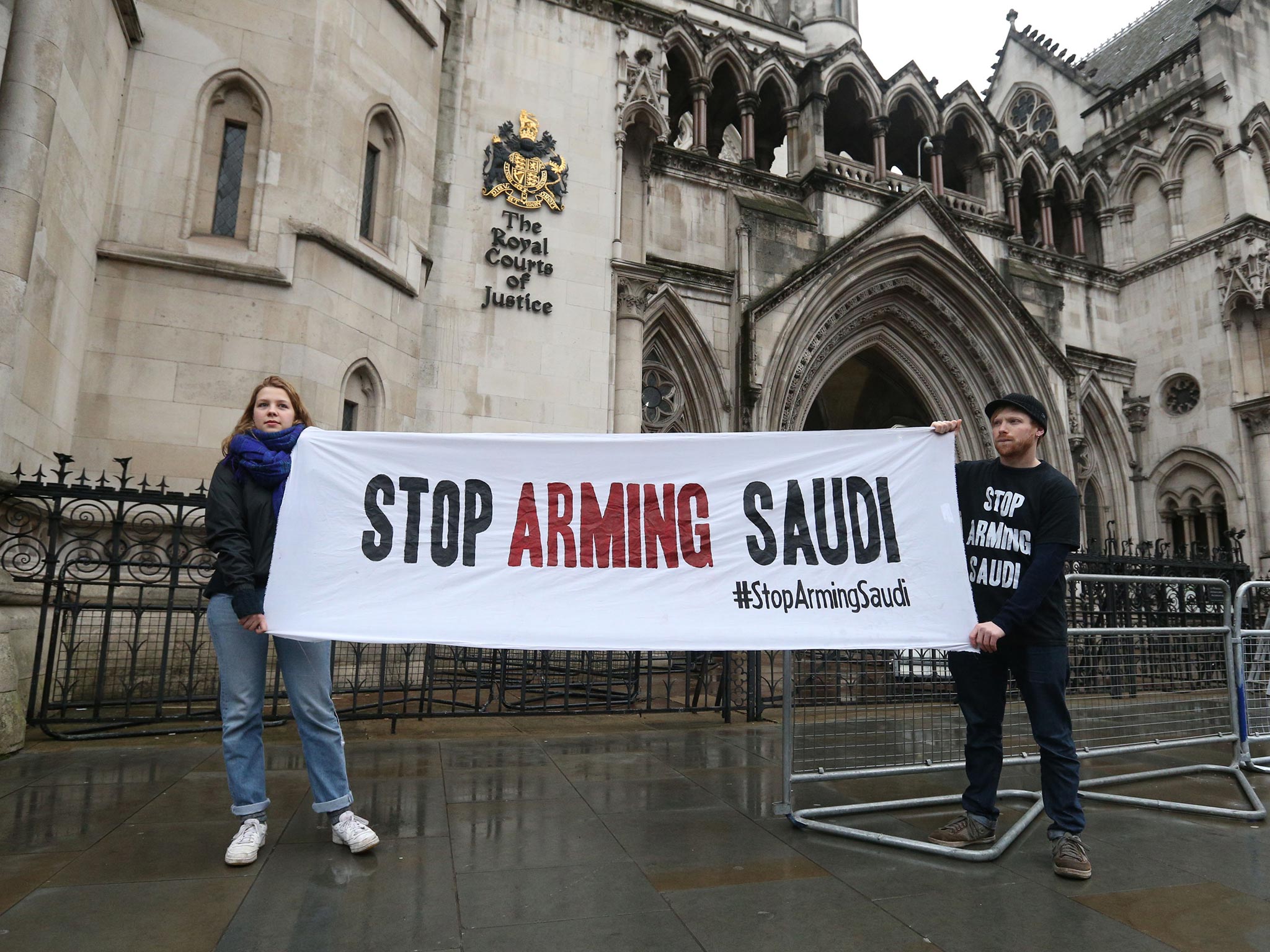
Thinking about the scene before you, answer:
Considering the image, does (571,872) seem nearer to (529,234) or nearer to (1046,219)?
(529,234)

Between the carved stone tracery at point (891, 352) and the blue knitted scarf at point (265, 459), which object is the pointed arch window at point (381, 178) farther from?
the carved stone tracery at point (891, 352)

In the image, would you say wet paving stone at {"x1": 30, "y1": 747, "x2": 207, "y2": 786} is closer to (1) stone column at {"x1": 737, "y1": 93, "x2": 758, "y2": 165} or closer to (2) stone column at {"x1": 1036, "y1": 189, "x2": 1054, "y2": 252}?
(1) stone column at {"x1": 737, "y1": 93, "x2": 758, "y2": 165}

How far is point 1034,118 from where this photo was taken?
2748 cm

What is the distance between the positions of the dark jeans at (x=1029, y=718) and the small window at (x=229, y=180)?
9789mm

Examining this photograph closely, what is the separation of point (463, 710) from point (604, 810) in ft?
13.9

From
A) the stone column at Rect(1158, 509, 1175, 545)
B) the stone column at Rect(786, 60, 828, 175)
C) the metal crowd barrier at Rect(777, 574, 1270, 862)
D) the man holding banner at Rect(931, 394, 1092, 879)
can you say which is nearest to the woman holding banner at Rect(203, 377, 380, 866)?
the metal crowd barrier at Rect(777, 574, 1270, 862)

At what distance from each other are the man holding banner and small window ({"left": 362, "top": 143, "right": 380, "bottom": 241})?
9467 mm

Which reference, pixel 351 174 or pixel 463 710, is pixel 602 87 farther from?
pixel 463 710

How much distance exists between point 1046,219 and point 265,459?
23993 millimetres

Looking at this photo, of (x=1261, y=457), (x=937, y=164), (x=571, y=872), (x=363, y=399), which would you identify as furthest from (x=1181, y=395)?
(x=571, y=872)

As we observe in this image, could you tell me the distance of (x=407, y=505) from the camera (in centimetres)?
426

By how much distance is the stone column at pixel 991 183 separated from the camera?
20.7 meters

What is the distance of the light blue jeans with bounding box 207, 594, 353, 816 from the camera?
3639 millimetres


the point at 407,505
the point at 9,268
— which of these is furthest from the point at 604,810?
the point at 9,268
